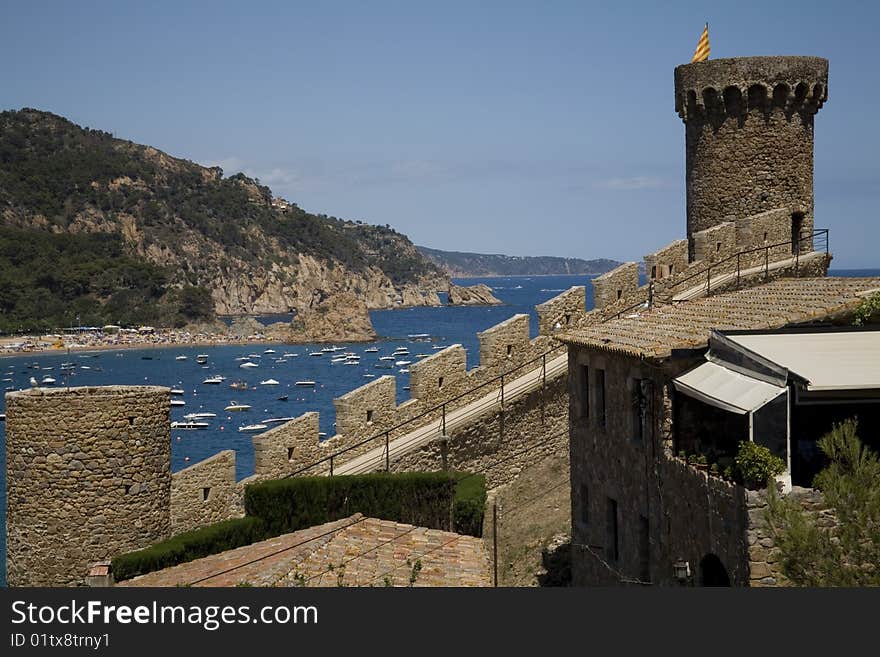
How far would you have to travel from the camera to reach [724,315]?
16.2 metres

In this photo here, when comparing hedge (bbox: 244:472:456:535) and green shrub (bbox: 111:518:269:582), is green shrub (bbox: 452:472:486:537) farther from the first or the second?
green shrub (bbox: 111:518:269:582)

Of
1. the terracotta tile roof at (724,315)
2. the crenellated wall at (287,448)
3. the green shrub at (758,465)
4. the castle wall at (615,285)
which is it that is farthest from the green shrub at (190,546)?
the green shrub at (758,465)

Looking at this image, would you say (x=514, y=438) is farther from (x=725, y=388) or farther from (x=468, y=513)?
(x=725, y=388)

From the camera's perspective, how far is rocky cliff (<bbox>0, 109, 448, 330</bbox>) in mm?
152875

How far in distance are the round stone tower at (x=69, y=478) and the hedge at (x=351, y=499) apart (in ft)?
8.43

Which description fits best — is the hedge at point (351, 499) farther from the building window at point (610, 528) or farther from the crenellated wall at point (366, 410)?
the building window at point (610, 528)

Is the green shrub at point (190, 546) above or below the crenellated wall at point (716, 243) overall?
below

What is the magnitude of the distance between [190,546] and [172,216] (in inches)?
5943

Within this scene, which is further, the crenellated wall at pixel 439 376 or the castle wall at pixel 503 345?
the castle wall at pixel 503 345

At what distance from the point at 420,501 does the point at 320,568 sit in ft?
12.4

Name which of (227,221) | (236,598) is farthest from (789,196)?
(227,221)

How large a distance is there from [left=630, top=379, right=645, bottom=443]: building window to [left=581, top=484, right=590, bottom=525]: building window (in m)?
2.89

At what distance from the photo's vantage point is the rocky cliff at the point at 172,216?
6019 inches

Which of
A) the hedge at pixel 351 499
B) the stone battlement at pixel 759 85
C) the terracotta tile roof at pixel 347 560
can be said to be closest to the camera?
the terracotta tile roof at pixel 347 560
